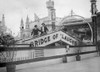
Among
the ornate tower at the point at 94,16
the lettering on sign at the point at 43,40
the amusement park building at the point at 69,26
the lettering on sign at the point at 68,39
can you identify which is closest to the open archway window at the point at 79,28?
the amusement park building at the point at 69,26

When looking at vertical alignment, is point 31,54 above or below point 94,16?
below

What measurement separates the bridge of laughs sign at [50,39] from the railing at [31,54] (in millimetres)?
2064

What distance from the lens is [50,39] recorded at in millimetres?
19531

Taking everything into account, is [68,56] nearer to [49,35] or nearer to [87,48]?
[49,35]

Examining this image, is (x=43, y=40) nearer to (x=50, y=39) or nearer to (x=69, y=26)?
(x=50, y=39)

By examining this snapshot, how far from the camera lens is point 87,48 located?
860 inches

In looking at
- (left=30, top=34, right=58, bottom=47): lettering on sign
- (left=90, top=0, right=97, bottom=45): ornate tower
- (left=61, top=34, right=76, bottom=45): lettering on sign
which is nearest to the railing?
(left=61, top=34, right=76, bottom=45): lettering on sign

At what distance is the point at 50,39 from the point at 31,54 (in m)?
6.36

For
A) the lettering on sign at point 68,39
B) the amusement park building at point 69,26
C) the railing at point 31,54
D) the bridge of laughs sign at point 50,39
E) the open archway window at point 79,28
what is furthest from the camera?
the open archway window at point 79,28

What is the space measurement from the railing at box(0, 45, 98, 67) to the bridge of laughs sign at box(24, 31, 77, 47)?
6.77ft

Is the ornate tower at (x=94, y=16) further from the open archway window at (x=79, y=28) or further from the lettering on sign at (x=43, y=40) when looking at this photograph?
the lettering on sign at (x=43, y=40)

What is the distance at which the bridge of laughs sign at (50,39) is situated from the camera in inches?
739

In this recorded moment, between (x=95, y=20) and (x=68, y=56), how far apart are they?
349 inches

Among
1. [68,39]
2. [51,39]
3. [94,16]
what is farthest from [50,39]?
[94,16]
